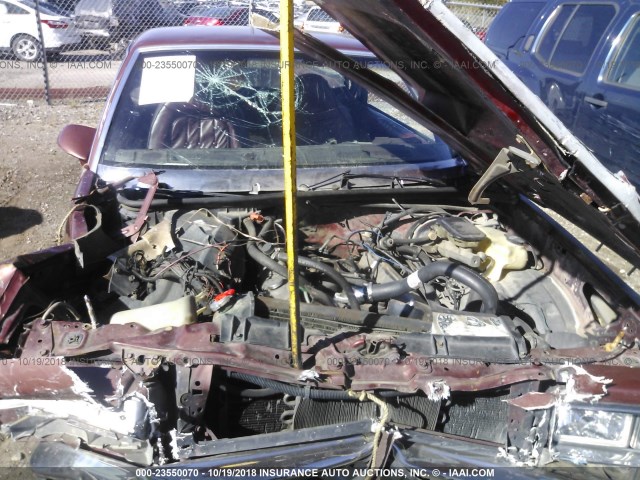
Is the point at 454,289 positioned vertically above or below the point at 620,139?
below

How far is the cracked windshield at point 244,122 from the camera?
2594mm

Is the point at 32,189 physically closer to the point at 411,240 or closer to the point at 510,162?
the point at 411,240

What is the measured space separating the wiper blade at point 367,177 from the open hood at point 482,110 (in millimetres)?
443

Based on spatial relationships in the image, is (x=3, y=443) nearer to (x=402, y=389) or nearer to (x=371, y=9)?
(x=402, y=389)

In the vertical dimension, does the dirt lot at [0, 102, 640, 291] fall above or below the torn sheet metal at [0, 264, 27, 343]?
above

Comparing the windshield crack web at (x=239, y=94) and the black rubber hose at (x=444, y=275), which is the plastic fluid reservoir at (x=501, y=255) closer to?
the black rubber hose at (x=444, y=275)

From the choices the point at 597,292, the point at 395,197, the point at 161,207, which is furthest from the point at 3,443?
the point at 597,292

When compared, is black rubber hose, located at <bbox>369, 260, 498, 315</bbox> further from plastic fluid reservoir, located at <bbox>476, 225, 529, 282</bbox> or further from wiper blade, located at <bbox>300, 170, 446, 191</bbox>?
wiper blade, located at <bbox>300, 170, 446, 191</bbox>

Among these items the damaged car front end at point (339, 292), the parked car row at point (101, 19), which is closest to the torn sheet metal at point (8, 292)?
the damaged car front end at point (339, 292)

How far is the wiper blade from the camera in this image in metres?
2.50

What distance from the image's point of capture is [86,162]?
9.23ft

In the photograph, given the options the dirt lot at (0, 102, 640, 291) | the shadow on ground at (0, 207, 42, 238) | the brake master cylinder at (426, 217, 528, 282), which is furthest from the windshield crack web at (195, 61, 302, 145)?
the shadow on ground at (0, 207, 42, 238)

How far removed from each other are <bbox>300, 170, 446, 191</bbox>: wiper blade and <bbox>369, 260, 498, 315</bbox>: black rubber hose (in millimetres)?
583

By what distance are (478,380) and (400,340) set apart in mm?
294
